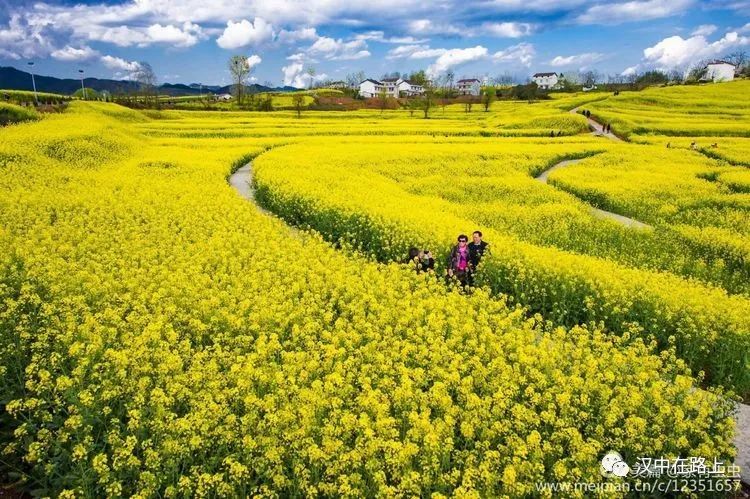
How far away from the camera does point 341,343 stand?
337 inches

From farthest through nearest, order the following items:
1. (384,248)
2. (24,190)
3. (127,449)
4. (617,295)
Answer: (24,190), (384,248), (617,295), (127,449)

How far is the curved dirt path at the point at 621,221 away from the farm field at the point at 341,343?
0.38 metres

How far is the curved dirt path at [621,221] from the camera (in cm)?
700

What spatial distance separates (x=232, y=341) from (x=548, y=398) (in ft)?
16.3

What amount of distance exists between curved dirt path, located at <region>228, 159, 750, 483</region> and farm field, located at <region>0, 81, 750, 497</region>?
379 mm

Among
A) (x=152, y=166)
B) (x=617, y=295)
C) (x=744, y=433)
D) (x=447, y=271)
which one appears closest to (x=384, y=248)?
(x=447, y=271)

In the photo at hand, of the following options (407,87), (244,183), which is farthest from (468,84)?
(244,183)

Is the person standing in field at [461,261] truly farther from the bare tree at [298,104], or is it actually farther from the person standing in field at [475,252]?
the bare tree at [298,104]

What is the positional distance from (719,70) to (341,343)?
179978mm

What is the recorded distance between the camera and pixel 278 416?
20.2 ft

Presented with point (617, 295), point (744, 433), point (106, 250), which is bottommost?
point (744, 433)

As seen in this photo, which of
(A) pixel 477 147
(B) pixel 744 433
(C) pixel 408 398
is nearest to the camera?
(C) pixel 408 398

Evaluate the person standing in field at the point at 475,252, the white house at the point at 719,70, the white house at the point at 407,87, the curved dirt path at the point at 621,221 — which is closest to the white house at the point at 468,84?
the white house at the point at 407,87

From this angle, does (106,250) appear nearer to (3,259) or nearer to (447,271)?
(3,259)
